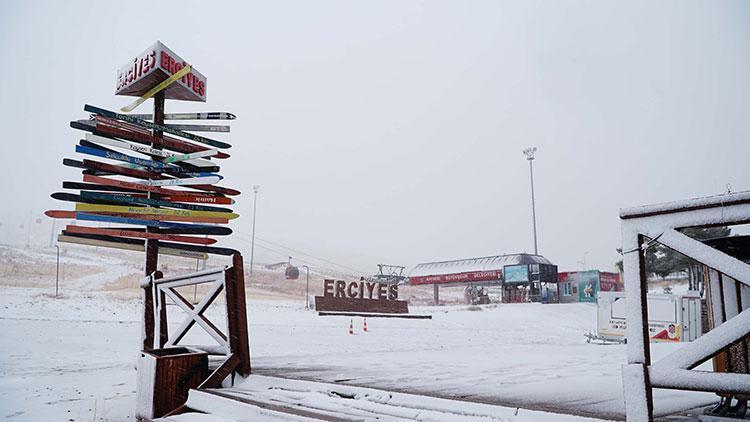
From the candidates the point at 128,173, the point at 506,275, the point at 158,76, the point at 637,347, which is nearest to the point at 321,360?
the point at 128,173

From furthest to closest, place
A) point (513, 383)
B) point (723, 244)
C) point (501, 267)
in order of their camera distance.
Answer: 1. point (501, 267)
2. point (513, 383)
3. point (723, 244)

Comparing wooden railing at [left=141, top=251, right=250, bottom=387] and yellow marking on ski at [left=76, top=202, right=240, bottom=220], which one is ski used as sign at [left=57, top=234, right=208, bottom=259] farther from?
wooden railing at [left=141, top=251, right=250, bottom=387]

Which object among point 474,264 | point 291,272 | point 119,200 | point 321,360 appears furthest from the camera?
point 291,272

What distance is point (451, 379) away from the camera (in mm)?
5230

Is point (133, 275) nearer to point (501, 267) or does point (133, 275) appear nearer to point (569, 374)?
point (501, 267)

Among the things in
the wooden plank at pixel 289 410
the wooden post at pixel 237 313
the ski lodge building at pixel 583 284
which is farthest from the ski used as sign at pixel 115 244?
the ski lodge building at pixel 583 284

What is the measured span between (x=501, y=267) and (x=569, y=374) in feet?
138

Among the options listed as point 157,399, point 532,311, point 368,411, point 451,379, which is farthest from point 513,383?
point 532,311

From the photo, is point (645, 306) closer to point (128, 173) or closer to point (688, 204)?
point (688, 204)

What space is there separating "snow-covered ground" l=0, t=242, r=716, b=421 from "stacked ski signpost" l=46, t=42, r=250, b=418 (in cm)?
92

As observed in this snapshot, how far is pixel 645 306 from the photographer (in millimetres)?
2342

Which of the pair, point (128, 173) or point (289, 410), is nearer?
point (289, 410)

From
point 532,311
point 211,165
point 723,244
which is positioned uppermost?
point 211,165

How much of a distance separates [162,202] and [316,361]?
345cm
